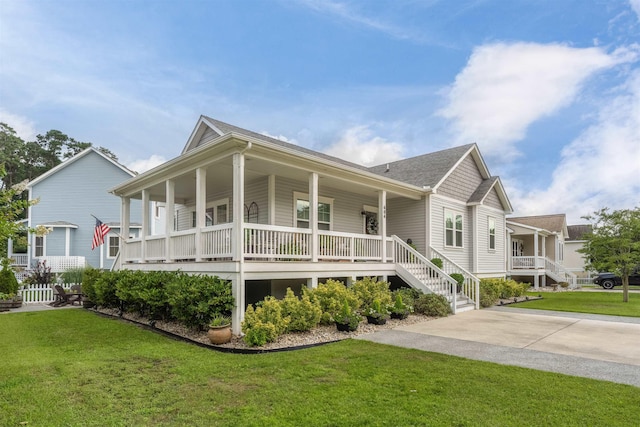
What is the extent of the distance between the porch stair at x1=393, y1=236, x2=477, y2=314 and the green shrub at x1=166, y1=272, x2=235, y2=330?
6.27 meters

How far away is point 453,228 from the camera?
55.2 feet

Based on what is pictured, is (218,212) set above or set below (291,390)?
above

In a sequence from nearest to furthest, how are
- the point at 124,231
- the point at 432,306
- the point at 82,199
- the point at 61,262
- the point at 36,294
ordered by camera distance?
the point at 432,306, the point at 124,231, the point at 36,294, the point at 61,262, the point at 82,199

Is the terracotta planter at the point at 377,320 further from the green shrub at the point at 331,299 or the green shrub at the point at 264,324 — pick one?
the green shrub at the point at 264,324

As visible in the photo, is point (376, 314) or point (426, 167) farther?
point (426, 167)

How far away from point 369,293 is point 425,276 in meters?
3.35

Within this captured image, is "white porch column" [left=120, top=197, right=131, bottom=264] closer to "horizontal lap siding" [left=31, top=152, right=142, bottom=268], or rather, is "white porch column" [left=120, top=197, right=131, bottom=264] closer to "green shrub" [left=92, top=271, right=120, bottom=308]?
"green shrub" [left=92, top=271, right=120, bottom=308]

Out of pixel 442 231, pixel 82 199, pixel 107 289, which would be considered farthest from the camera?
pixel 82 199

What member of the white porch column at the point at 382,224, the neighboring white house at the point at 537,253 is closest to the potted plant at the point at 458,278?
the white porch column at the point at 382,224

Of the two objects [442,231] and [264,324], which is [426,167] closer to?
[442,231]

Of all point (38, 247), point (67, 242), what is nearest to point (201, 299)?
point (67, 242)

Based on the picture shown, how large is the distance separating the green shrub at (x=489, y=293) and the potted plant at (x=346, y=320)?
7.06m

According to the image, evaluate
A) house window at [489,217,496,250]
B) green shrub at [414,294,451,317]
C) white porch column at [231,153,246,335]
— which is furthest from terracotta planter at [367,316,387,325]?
house window at [489,217,496,250]

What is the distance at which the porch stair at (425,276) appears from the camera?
12.3 metres
